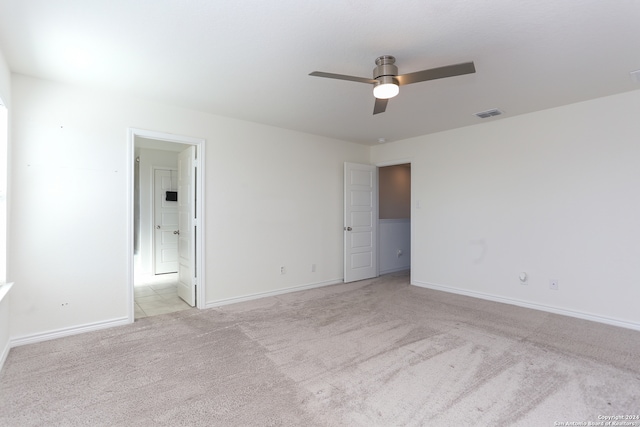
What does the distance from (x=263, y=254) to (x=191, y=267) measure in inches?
38.0

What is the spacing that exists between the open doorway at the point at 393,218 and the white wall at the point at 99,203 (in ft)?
7.71

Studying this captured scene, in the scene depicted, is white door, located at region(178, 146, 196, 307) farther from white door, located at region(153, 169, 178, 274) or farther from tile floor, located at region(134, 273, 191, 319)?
white door, located at region(153, 169, 178, 274)

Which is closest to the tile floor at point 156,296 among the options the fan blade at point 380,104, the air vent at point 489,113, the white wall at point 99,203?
the white wall at point 99,203

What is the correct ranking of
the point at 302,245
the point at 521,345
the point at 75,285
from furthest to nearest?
the point at 302,245 < the point at 75,285 < the point at 521,345

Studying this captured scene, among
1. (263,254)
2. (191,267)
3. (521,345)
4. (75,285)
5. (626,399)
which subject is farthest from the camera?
(263,254)

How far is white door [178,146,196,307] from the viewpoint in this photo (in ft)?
13.2

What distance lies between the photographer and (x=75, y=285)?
10.4ft

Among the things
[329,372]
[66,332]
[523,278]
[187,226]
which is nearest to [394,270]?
[523,278]

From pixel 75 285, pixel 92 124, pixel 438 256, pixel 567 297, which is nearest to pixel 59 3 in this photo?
pixel 92 124

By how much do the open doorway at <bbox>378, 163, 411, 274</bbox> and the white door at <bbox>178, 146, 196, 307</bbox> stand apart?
11.4 ft

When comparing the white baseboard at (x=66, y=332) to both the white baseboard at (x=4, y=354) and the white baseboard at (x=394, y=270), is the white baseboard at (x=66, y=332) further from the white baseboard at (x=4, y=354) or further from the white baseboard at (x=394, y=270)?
the white baseboard at (x=394, y=270)

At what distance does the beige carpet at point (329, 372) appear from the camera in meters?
1.91

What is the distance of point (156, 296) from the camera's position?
4605mm

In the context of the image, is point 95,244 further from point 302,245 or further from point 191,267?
point 302,245
